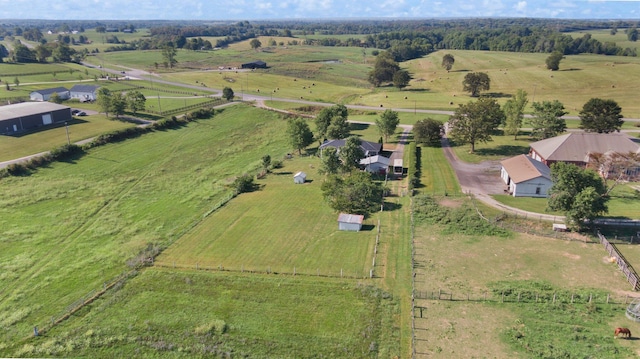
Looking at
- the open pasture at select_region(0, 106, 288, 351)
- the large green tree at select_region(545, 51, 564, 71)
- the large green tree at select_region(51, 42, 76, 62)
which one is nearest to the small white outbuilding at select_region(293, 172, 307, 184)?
the open pasture at select_region(0, 106, 288, 351)

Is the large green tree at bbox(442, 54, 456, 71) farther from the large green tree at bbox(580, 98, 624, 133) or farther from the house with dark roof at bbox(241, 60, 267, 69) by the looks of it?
the large green tree at bbox(580, 98, 624, 133)

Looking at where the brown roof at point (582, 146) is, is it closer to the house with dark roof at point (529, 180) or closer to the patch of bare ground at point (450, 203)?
the house with dark roof at point (529, 180)

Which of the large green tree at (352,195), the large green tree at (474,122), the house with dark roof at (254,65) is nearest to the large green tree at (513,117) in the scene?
the large green tree at (474,122)

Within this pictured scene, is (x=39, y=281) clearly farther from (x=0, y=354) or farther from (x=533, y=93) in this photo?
(x=533, y=93)

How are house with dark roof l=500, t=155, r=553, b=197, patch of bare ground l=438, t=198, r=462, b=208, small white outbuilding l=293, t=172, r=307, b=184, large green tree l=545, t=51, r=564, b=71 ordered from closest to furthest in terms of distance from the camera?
patch of bare ground l=438, t=198, r=462, b=208 → house with dark roof l=500, t=155, r=553, b=197 → small white outbuilding l=293, t=172, r=307, b=184 → large green tree l=545, t=51, r=564, b=71

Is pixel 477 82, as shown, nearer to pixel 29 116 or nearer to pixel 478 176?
pixel 478 176
